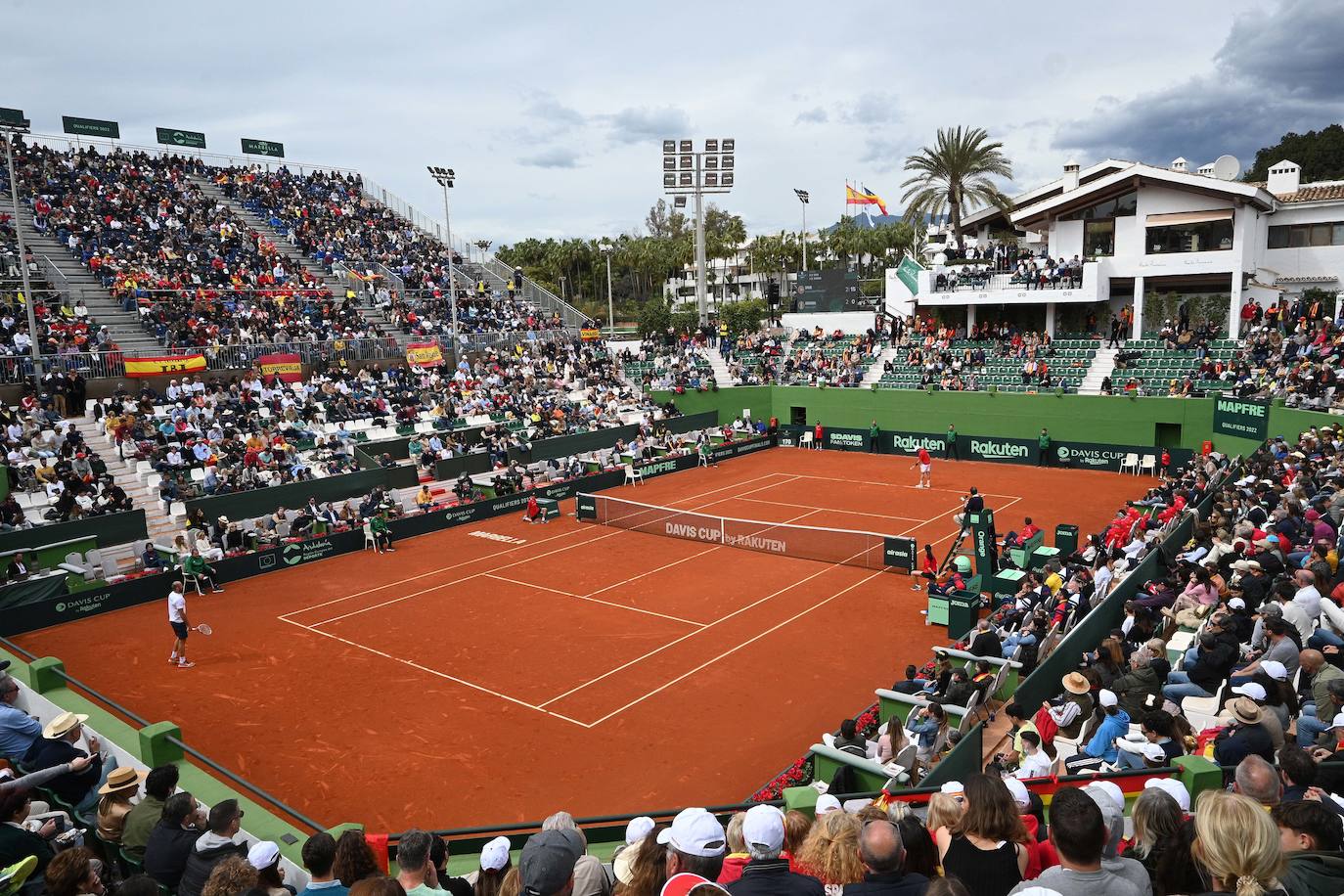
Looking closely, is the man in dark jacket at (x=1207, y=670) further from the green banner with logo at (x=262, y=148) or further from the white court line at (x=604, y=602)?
the green banner with logo at (x=262, y=148)

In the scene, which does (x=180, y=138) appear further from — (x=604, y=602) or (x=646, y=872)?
(x=646, y=872)

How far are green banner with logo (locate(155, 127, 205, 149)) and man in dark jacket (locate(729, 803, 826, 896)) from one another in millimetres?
56850

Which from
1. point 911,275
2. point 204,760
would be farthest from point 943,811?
point 911,275

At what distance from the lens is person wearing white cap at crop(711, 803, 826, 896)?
4340 mm

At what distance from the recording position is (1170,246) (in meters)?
40.1

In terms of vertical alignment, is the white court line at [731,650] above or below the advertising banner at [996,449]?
below

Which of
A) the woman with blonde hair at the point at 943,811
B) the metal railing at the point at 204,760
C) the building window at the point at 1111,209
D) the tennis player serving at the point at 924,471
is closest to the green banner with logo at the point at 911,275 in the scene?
the building window at the point at 1111,209

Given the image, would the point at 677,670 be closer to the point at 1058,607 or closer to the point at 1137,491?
the point at 1058,607

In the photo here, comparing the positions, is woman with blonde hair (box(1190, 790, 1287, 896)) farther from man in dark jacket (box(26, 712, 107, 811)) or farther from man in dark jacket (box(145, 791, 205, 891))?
man in dark jacket (box(26, 712, 107, 811))

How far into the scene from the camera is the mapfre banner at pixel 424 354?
39.2 metres

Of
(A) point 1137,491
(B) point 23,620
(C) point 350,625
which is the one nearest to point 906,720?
(C) point 350,625

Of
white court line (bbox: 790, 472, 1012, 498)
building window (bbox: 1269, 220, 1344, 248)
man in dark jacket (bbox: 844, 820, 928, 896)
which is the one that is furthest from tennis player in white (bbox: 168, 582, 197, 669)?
building window (bbox: 1269, 220, 1344, 248)

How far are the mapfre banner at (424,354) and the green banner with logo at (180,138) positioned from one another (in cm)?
2345

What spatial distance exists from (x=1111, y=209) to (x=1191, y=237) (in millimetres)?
4017
